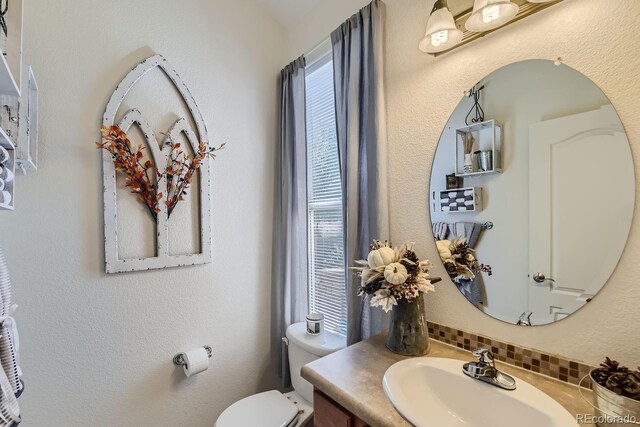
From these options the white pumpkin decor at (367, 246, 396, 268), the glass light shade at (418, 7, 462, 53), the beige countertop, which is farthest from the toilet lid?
the glass light shade at (418, 7, 462, 53)

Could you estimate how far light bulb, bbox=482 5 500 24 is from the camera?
3.01 feet

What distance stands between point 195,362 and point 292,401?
55 centimetres

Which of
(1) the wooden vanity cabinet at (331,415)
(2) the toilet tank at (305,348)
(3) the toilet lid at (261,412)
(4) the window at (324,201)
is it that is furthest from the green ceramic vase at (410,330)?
(3) the toilet lid at (261,412)

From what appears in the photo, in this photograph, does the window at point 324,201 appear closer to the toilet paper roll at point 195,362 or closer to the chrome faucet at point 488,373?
the toilet paper roll at point 195,362

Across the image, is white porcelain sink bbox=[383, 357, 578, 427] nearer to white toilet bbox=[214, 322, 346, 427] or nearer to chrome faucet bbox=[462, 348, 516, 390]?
chrome faucet bbox=[462, 348, 516, 390]

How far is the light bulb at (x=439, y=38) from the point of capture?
1.04 meters

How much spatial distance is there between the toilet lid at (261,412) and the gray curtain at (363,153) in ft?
1.63

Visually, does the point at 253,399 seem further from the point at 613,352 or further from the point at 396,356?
the point at 613,352

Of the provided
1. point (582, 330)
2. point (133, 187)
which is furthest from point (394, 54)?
point (133, 187)

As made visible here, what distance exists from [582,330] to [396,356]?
57 cm

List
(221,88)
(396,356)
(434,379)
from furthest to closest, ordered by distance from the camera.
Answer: (221,88)
(396,356)
(434,379)

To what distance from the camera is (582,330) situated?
84 centimetres

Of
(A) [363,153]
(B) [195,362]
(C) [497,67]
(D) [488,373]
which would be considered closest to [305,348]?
(B) [195,362]

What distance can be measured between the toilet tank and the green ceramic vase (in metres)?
0.46
